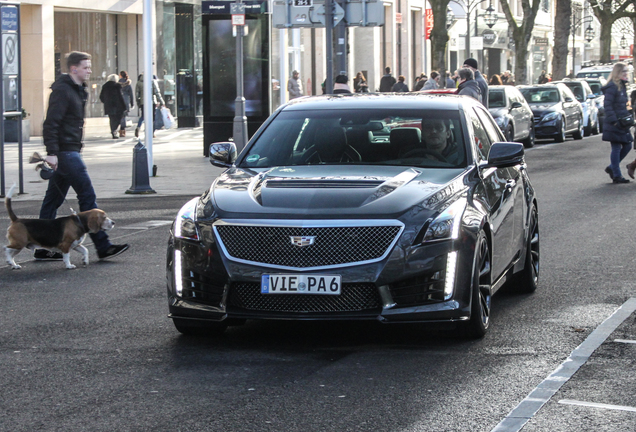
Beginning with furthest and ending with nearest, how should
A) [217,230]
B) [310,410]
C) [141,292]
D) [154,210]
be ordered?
1. [154,210]
2. [141,292]
3. [217,230]
4. [310,410]

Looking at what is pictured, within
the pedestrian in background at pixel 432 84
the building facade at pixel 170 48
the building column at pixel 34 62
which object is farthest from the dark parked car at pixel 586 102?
the building column at pixel 34 62

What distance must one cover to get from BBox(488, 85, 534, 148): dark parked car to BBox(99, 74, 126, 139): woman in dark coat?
979cm

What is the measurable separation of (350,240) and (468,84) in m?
12.9

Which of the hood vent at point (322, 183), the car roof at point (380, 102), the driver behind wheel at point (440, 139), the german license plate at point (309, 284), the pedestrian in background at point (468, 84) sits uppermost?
the pedestrian in background at point (468, 84)

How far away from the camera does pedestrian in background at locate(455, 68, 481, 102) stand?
18531mm

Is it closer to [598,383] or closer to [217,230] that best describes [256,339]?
[217,230]

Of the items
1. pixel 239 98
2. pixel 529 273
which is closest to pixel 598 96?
pixel 239 98

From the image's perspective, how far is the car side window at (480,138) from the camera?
768 cm

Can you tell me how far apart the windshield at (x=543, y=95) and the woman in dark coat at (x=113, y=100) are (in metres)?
10.9

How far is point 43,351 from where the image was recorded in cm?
655

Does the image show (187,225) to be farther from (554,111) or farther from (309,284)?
(554,111)

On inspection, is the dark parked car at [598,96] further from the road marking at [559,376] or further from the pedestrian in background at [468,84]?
the road marking at [559,376]

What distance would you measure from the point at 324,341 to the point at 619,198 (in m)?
9.84

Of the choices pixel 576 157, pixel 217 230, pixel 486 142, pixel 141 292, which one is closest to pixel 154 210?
pixel 141 292
